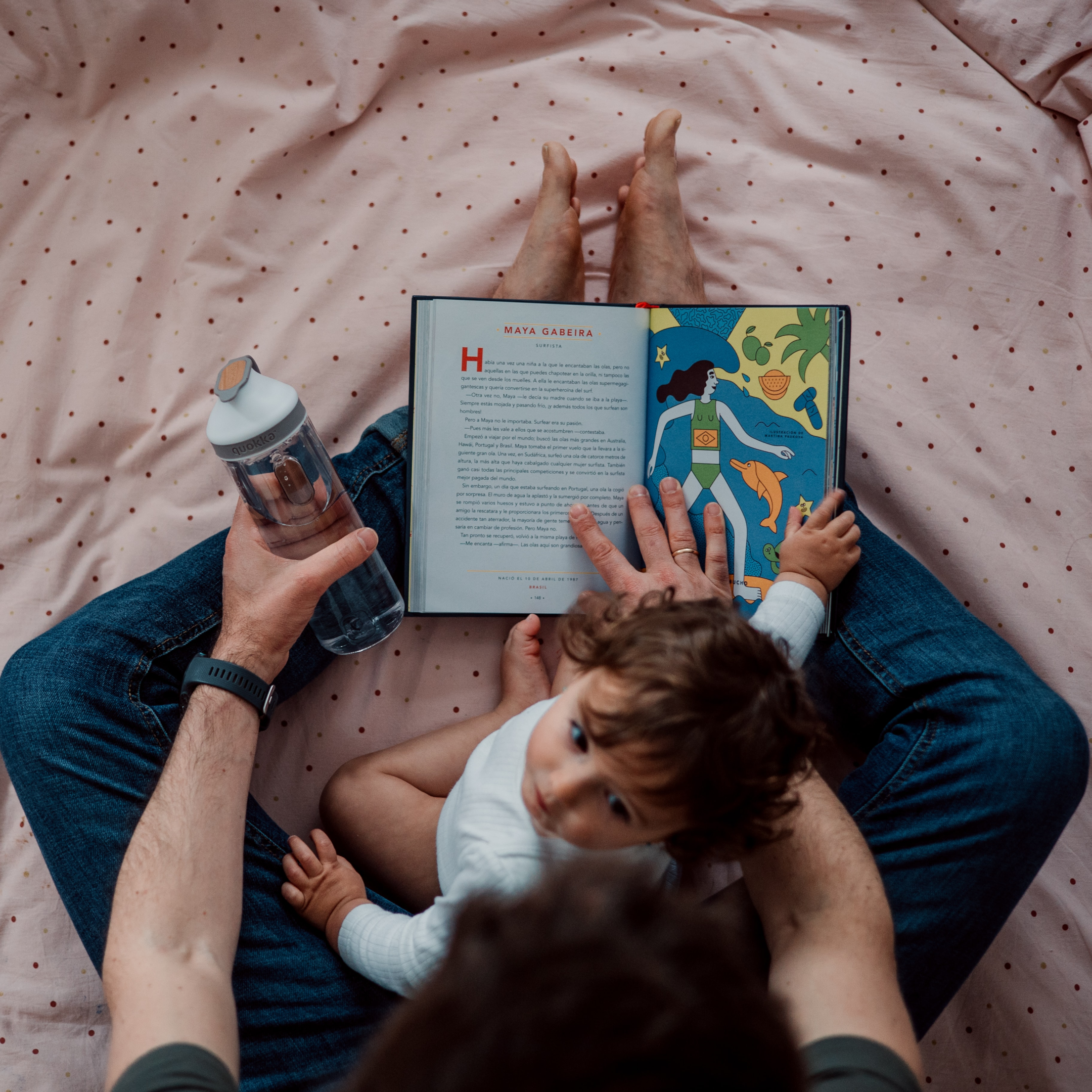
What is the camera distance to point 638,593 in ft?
3.10

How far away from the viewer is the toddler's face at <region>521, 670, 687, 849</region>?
2.16ft

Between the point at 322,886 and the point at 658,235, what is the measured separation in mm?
885

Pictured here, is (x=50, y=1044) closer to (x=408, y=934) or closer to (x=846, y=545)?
(x=408, y=934)

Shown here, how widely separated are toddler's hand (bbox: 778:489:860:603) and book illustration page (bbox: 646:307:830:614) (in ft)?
0.09

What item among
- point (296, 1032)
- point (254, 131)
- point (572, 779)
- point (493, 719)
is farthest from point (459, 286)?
point (296, 1032)

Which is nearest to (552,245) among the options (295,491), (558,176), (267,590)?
(558,176)

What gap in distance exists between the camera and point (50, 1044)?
89 cm

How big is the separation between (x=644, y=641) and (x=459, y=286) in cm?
63

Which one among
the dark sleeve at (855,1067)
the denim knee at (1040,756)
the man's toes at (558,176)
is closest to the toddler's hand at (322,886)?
the dark sleeve at (855,1067)

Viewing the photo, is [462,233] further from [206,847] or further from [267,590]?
[206,847]

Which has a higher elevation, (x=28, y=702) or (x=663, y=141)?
(x=663, y=141)

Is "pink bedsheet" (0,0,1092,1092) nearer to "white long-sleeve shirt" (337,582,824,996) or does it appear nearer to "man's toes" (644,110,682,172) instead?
"man's toes" (644,110,682,172)

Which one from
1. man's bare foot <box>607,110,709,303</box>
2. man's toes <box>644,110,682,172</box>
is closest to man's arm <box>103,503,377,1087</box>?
man's bare foot <box>607,110,709,303</box>

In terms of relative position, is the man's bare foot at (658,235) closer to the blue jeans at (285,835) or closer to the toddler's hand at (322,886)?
the blue jeans at (285,835)
